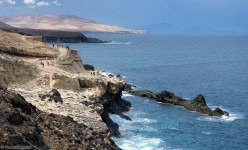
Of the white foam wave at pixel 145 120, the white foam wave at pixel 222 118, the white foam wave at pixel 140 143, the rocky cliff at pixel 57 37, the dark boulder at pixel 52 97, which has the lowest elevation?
the white foam wave at pixel 140 143

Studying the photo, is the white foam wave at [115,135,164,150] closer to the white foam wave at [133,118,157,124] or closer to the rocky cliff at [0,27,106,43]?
the white foam wave at [133,118,157,124]

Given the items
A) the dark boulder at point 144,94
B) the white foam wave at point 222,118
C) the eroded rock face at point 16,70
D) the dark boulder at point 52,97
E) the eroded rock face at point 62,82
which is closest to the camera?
the dark boulder at point 52,97

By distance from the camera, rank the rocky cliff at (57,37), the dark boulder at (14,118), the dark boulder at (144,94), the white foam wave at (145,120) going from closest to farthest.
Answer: the dark boulder at (14,118) → the white foam wave at (145,120) → the dark boulder at (144,94) → the rocky cliff at (57,37)

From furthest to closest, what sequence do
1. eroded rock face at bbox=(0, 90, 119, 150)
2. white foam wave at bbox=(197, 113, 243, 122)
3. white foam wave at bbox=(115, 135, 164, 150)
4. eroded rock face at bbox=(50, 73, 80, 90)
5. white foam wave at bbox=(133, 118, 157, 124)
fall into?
1. white foam wave at bbox=(197, 113, 243, 122)
2. white foam wave at bbox=(133, 118, 157, 124)
3. white foam wave at bbox=(115, 135, 164, 150)
4. eroded rock face at bbox=(50, 73, 80, 90)
5. eroded rock face at bbox=(0, 90, 119, 150)

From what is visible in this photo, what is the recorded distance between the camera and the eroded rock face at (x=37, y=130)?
10677 millimetres

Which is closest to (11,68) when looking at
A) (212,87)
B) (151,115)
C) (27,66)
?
(27,66)

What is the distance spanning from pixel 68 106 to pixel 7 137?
10.9 m

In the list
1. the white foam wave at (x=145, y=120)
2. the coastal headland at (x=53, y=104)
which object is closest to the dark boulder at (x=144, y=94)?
the coastal headland at (x=53, y=104)

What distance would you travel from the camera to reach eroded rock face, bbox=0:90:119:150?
10677 millimetres

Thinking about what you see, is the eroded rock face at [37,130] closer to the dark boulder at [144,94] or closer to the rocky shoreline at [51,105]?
the rocky shoreline at [51,105]

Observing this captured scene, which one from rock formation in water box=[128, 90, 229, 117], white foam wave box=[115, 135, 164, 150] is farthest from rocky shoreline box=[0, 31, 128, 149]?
rock formation in water box=[128, 90, 229, 117]

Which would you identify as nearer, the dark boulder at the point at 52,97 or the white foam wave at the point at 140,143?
the dark boulder at the point at 52,97

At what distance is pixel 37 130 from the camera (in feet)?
40.4

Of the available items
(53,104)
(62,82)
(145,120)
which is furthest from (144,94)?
(53,104)
